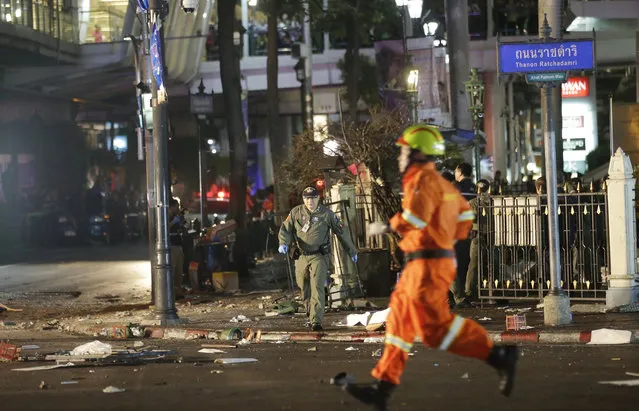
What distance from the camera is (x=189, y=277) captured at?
2359 cm

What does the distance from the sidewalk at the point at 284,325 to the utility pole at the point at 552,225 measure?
21 cm

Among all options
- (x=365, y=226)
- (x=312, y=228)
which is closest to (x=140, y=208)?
(x=365, y=226)

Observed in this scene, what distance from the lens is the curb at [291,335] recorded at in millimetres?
13797

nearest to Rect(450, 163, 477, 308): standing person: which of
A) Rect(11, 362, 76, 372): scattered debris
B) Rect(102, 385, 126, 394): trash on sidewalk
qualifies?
Rect(11, 362, 76, 372): scattered debris

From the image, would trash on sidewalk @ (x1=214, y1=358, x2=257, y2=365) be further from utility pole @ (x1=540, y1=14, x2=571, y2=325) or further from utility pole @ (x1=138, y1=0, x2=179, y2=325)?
utility pole @ (x1=138, y1=0, x2=179, y2=325)

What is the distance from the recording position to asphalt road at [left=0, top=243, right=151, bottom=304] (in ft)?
76.5

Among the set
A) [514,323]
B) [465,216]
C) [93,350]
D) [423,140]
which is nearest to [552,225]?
[514,323]

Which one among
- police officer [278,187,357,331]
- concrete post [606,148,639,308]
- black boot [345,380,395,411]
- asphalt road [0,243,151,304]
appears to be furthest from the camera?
asphalt road [0,243,151,304]

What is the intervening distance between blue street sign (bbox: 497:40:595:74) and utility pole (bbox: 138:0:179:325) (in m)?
5.17

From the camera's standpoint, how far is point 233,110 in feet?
91.6

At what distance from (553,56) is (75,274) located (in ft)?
51.4

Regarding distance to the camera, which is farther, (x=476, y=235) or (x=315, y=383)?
(x=476, y=235)

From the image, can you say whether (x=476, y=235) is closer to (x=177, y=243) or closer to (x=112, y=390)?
(x=177, y=243)

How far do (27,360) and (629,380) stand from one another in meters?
6.38
